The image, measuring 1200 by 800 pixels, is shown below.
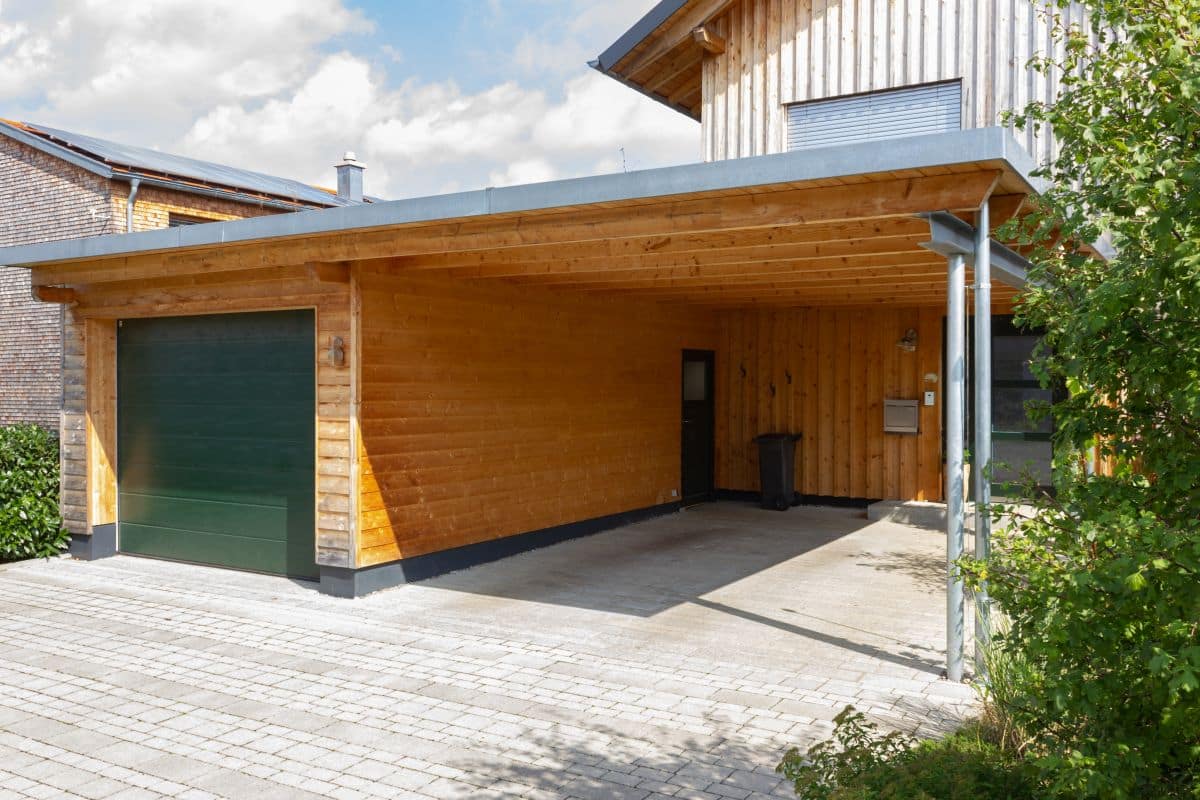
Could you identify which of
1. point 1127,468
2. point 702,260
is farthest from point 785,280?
point 1127,468

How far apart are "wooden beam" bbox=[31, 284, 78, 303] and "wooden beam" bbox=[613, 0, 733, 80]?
6.80m

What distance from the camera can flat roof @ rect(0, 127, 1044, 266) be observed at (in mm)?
4711

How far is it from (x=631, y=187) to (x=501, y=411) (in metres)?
3.87

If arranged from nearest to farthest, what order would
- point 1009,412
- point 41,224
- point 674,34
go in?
point 674,34
point 1009,412
point 41,224

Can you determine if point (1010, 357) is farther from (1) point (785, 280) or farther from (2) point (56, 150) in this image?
(2) point (56, 150)

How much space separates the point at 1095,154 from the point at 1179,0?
0.42 meters

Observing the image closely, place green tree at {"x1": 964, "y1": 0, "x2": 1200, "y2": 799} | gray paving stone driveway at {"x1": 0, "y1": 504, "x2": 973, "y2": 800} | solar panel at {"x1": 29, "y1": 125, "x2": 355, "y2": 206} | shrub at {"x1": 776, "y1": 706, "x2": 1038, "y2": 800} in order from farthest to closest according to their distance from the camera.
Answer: solar panel at {"x1": 29, "y1": 125, "x2": 355, "y2": 206}, gray paving stone driveway at {"x1": 0, "y1": 504, "x2": 973, "y2": 800}, shrub at {"x1": 776, "y1": 706, "x2": 1038, "y2": 800}, green tree at {"x1": 964, "y1": 0, "x2": 1200, "y2": 799}

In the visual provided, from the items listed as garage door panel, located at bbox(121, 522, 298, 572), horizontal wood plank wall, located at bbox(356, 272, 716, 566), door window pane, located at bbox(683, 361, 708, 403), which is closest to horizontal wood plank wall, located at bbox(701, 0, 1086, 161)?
horizontal wood plank wall, located at bbox(356, 272, 716, 566)

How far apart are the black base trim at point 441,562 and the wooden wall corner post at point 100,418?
119 inches

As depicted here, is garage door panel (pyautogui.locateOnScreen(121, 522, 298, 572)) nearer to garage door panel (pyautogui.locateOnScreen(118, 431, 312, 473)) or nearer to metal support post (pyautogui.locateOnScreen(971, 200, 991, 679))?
garage door panel (pyautogui.locateOnScreen(118, 431, 312, 473))

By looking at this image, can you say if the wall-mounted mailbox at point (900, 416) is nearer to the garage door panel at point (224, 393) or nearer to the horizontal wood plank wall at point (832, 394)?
the horizontal wood plank wall at point (832, 394)

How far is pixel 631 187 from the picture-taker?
5.57 meters

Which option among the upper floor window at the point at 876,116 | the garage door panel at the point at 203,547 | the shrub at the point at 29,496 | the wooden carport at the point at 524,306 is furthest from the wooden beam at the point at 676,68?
the shrub at the point at 29,496

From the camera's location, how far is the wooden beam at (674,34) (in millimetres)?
11211
